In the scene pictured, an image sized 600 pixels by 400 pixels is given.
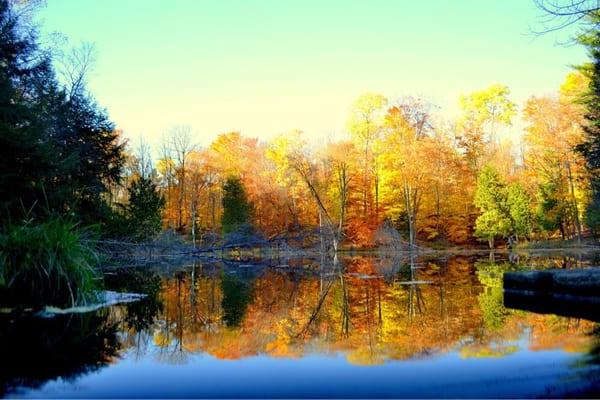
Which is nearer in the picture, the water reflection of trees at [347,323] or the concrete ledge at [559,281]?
the water reflection of trees at [347,323]

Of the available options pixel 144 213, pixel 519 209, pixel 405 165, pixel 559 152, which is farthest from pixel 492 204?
pixel 144 213

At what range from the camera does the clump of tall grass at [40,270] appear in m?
5.59

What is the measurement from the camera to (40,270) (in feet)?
18.5

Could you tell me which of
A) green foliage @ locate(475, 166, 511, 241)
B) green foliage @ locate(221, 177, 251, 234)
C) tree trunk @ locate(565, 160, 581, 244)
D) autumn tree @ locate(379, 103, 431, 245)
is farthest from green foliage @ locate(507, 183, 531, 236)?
green foliage @ locate(221, 177, 251, 234)

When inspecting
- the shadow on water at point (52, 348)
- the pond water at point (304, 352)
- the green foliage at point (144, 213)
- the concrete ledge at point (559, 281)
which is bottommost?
the pond water at point (304, 352)

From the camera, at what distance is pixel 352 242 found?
38.2 m

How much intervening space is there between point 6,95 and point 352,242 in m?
30.4

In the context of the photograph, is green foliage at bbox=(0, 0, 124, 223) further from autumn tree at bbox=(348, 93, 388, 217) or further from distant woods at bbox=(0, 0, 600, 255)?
autumn tree at bbox=(348, 93, 388, 217)

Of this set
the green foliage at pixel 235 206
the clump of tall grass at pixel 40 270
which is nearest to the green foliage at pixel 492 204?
the green foliage at pixel 235 206

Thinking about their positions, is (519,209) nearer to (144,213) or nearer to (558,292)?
(144,213)

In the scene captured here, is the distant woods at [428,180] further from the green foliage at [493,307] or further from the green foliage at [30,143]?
the green foliage at [493,307]

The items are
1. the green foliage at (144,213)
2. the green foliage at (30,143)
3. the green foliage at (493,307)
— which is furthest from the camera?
the green foliage at (144,213)

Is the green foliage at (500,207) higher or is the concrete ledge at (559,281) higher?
the green foliage at (500,207)

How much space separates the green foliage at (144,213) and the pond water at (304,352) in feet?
60.1
